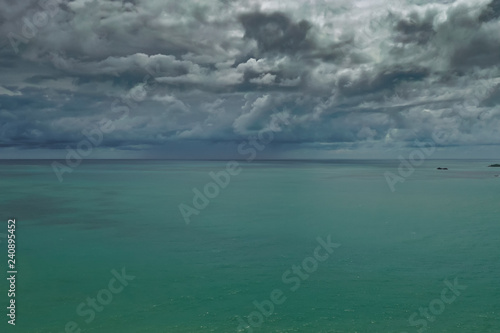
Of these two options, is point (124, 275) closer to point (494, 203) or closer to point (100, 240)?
point (100, 240)

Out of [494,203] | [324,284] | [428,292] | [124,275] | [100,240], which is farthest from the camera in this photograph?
[494,203]

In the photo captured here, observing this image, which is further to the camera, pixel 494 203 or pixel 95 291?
pixel 494 203

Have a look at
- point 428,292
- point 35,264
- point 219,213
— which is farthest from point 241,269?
point 219,213

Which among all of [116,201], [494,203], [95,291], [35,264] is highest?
[116,201]

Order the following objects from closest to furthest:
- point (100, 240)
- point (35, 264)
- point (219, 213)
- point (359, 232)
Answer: point (35, 264)
point (100, 240)
point (359, 232)
point (219, 213)

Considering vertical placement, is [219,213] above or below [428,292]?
above

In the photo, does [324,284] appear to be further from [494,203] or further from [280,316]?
[494,203]

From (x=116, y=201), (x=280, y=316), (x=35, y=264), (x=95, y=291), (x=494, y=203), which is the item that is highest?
(x=116, y=201)

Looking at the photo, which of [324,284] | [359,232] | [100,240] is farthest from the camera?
[359,232]

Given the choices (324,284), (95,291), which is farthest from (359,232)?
(95,291)
